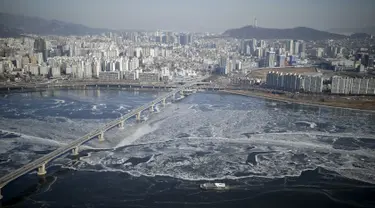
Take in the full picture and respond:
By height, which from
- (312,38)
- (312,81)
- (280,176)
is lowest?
(280,176)

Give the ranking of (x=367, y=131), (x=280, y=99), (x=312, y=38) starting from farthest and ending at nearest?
(x=312, y=38) < (x=280, y=99) < (x=367, y=131)

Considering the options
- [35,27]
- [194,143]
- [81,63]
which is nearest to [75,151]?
[194,143]

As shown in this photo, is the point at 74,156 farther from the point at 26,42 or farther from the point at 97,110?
the point at 26,42

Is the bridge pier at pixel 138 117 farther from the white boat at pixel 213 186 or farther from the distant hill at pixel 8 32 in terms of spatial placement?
the distant hill at pixel 8 32

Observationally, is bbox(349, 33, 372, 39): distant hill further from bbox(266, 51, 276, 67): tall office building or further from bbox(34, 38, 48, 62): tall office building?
bbox(34, 38, 48, 62): tall office building

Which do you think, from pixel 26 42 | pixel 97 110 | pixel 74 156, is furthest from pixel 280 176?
pixel 26 42

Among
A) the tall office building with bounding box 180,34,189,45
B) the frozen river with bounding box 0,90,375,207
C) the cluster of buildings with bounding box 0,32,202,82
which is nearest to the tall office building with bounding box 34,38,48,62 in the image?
the cluster of buildings with bounding box 0,32,202,82

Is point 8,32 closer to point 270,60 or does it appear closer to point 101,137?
point 101,137
